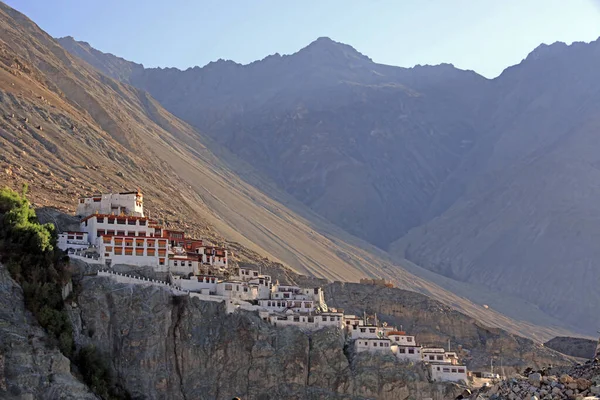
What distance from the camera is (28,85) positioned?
137500 millimetres

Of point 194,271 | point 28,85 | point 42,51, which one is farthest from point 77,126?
point 194,271

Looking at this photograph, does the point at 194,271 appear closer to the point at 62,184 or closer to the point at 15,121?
the point at 62,184

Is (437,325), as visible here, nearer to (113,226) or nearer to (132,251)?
(132,251)

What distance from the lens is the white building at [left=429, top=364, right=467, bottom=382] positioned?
260 feet

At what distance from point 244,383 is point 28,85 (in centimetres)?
7798

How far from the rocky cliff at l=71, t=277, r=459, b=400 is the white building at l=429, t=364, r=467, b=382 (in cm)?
208

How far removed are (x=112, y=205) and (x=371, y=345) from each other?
2635cm

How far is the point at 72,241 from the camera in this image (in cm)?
7762

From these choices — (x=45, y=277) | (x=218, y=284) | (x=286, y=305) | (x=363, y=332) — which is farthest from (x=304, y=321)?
(x=45, y=277)

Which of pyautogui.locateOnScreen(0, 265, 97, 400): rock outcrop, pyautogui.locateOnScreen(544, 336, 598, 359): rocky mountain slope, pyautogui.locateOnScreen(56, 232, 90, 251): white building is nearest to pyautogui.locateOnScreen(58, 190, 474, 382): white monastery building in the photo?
pyautogui.locateOnScreen(56, 232, 90, 251): white building

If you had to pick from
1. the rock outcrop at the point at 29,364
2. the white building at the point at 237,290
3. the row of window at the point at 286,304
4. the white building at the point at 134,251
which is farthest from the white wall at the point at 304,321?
the rock outcrop at the point at 29,364

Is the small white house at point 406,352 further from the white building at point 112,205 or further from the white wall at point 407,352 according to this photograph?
the white building at point 112,205

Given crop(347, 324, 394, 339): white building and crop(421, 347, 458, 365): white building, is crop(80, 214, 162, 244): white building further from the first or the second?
crop(421, 347, 458, 365): white building

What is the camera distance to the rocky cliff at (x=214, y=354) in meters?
73.7
